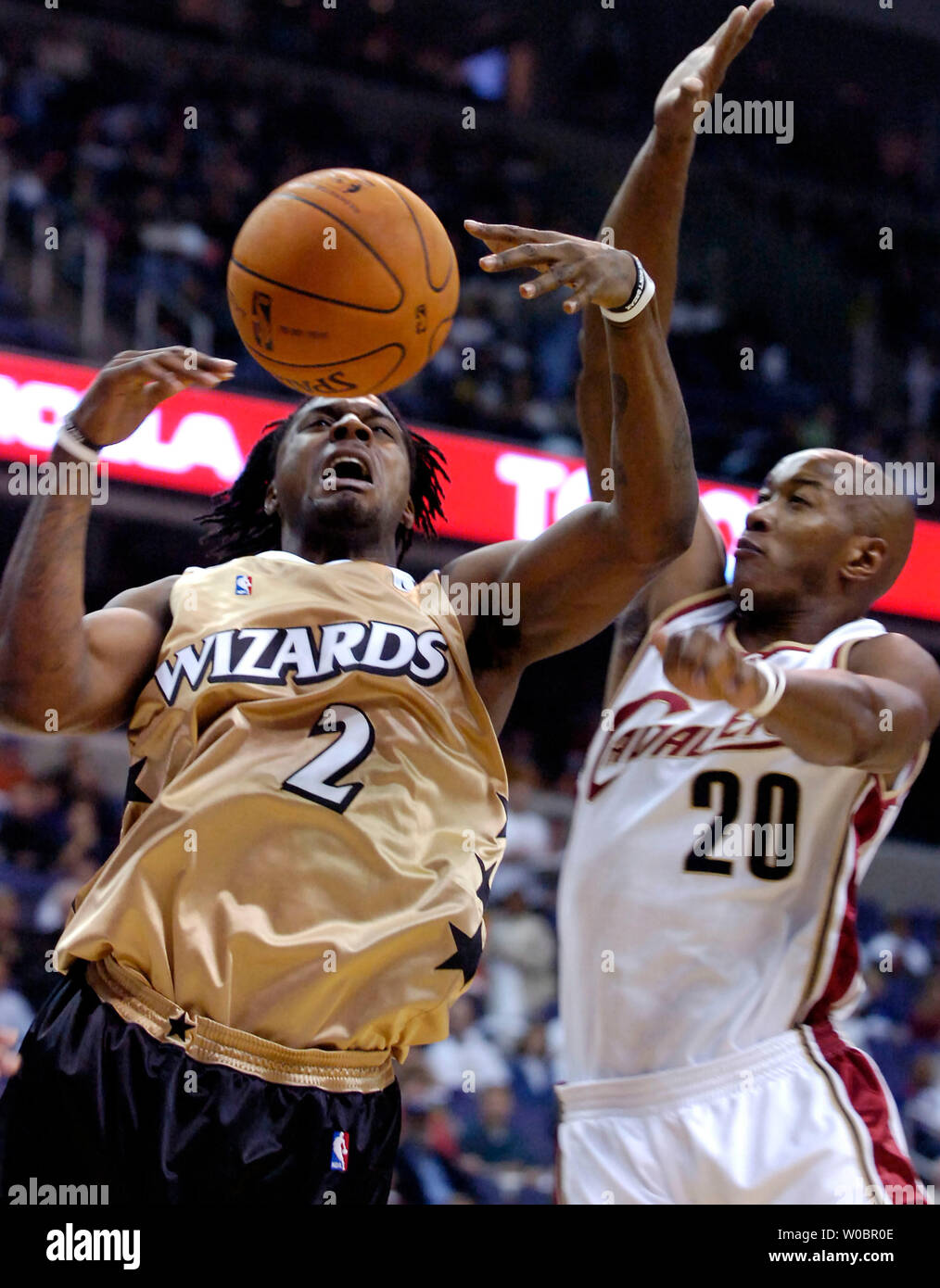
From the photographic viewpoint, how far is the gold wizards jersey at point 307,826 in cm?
254

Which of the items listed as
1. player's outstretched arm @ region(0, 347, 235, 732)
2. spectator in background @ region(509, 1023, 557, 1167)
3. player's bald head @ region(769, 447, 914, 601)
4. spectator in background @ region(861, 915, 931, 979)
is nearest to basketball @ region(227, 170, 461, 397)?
player's outstretched arm @ region(0, 347, 235, 732)

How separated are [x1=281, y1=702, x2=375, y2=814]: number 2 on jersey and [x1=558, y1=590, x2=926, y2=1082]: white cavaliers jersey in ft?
2.52

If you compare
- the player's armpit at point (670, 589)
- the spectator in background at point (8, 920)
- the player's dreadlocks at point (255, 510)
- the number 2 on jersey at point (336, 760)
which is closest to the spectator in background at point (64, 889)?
the spectator in background at point (8, 920)

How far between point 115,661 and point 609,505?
0.89 m

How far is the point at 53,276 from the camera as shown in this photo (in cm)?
944

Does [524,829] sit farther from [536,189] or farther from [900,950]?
[536,189]

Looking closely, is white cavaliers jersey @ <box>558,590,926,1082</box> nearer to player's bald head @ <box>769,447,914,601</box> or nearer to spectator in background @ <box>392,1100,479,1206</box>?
player's bald head @ <box>769,447,914,601</box>

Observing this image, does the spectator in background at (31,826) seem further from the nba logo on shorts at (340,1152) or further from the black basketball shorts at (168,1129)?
the nba logo on shorts at (340,1152)

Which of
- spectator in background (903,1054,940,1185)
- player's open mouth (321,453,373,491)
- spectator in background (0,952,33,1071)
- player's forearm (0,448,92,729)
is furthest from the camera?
spectator in background (903,1054,940,1185)

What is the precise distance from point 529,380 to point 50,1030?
9.02 metres

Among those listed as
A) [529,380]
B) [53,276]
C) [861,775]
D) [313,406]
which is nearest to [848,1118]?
[861,775]

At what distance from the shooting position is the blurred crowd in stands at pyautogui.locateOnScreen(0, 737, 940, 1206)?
23.2 feet
